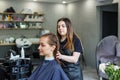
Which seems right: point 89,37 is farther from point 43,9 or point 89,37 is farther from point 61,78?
point 61,78

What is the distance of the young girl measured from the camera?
1.62 meters

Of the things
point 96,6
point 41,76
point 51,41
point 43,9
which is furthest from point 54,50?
point 43,9

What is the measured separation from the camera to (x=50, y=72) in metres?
1.63

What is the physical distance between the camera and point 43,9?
8156mm

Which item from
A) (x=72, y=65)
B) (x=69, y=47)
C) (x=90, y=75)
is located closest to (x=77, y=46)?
(x=69, y=47)

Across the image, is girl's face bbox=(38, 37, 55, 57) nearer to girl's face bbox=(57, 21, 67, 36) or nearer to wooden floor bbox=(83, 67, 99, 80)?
girl's face bbox=(57, 21, 67, 36)

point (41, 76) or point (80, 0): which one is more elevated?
point (80, 0)

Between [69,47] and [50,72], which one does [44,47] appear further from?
[69,47]

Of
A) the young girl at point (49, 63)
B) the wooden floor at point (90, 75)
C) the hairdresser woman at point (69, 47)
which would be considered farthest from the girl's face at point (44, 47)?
the wooden floor at point (90, 75)

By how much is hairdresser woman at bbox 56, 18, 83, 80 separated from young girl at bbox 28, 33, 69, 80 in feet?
1.02

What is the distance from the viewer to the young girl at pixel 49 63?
5.32ft

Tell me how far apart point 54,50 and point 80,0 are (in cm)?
616

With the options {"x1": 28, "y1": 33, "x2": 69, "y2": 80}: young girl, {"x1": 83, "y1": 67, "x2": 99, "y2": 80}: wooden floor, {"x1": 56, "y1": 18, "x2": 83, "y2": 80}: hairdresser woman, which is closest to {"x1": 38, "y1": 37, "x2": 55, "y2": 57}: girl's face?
{"x1": 28, "y1": 33, "x2": 69, "y2": 80}: young girl

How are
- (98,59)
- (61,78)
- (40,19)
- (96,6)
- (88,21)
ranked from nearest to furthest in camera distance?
1. (61,78)
2. (98,59)
3. (96,6)
4. (88,21)
5. (40,19)
